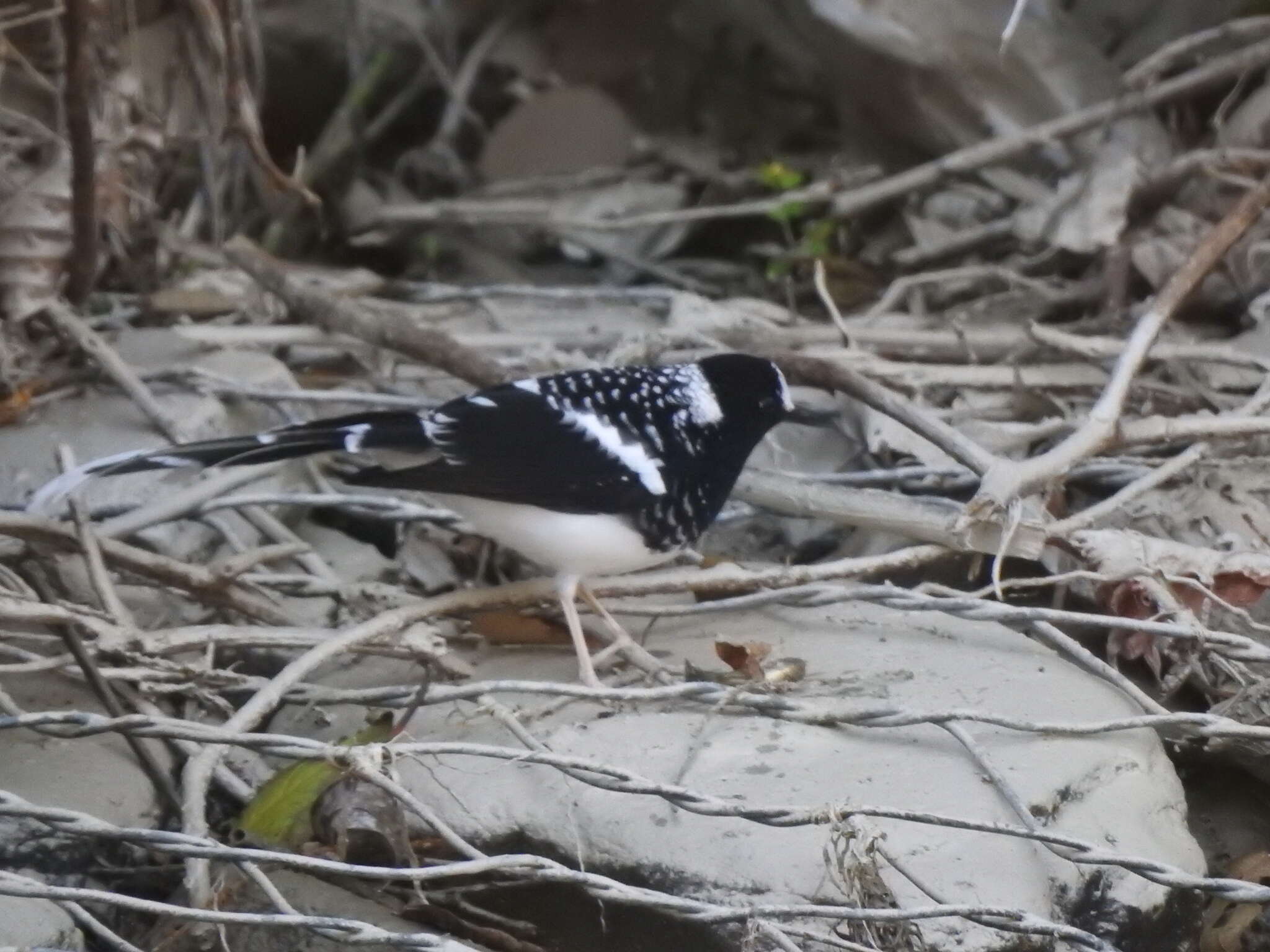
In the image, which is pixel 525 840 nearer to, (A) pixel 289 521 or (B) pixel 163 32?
(A) pixel 289 521

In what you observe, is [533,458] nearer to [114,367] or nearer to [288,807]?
[288,807]

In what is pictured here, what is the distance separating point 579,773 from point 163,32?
9.31 ft

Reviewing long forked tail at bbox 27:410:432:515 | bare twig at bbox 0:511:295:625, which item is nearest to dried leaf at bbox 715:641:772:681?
long forked tail at bbox 27:410:432:515

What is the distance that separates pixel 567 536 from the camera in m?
2.52

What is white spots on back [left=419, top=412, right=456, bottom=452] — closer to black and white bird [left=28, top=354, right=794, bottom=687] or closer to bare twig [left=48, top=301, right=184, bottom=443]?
black and white bird [left=28, top=354, right=794, bottom=687]

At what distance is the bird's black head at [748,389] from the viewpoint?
8.91 feet

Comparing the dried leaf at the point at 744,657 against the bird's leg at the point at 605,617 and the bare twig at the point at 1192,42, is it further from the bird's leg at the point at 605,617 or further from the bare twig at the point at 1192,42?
the bare twig at the point at 1192,42

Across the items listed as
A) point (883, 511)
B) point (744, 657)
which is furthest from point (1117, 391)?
point (744, 657)

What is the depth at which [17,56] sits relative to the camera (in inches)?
116

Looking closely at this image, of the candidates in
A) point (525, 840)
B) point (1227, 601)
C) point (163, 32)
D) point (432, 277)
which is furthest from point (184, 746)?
point (432, 277)

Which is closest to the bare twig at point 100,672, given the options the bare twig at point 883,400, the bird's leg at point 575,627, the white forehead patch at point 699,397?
the bird's leg at point 575,627

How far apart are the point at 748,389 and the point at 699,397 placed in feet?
0.30

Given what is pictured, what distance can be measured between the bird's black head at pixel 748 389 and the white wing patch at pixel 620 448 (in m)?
Answer: 0.20

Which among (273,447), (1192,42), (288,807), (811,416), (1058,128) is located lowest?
(288,807)
